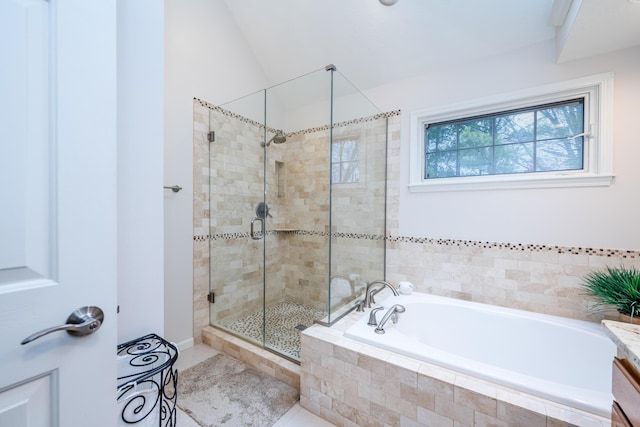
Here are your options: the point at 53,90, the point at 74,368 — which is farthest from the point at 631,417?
the point at 53,90

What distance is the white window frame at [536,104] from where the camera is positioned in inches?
65.4

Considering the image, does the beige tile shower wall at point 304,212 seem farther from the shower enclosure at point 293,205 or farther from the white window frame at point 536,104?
the white window frame at point 536,104

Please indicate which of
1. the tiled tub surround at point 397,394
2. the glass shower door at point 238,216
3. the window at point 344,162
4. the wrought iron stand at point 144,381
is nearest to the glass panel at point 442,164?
the window at point 344,162

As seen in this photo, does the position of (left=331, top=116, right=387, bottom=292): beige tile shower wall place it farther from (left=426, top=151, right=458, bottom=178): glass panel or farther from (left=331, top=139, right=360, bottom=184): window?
(left=426, top=151, right=458, bottom=178): glass panel

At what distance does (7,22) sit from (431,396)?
6.23 ft

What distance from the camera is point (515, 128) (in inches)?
79.5

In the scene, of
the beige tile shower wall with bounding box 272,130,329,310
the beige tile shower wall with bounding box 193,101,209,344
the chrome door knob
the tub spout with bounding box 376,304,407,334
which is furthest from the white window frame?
the chrome door knob

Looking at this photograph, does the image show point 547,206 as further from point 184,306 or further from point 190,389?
point 184,306

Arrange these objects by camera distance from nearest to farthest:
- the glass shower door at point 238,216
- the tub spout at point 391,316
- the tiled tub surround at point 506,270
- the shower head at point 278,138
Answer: the tub spout at point 391,316 < the tiled tub surround at point 506,270 < the glass shower door at point 238,216 < the shower head at point 278,138

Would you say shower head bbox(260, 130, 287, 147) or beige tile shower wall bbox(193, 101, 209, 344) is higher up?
shower head bbox(260, 130, 287, 147)

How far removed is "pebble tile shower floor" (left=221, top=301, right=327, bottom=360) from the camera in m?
2.08

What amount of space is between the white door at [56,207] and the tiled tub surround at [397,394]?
1076mm

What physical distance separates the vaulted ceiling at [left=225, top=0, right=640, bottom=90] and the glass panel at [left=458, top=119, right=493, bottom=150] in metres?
0.51

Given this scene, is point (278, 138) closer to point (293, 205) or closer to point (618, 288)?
point (293, 205)
